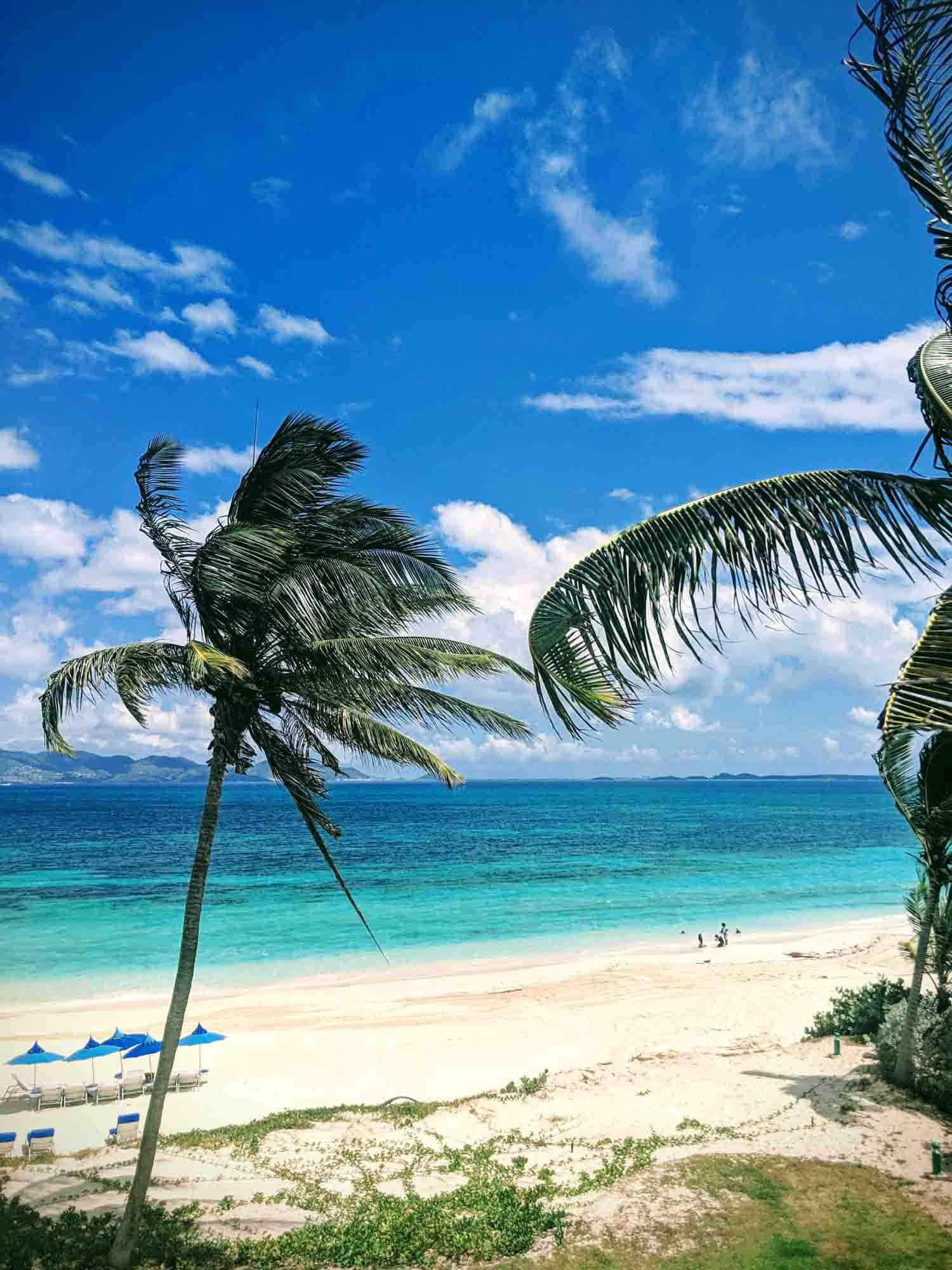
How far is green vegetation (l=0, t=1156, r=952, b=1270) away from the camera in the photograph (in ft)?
22.0

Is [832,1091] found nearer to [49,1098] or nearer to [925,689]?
[925,689]

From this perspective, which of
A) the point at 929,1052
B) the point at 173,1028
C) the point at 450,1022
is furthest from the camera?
the point at 450,1022

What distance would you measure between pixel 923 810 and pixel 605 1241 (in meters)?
4.57

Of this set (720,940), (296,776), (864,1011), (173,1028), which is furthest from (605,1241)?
(720,940)

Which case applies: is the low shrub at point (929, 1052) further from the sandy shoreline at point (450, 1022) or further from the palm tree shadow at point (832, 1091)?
the sandy shoreline at point (450, 1022)

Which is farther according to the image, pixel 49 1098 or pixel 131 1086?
pixel 131 1086

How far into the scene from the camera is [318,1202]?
900 centimetres

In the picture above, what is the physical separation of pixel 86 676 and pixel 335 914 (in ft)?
109

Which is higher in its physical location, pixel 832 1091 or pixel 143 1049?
pixel 832 1091

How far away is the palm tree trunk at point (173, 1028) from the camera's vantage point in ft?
22.9

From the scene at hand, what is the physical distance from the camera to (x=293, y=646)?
757 cm

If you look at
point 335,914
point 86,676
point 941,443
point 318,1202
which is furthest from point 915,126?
point 335,914

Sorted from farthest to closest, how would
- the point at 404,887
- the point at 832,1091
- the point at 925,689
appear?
1. the point at 404,887
2. the point at 832,1091
3. the point at 925,689

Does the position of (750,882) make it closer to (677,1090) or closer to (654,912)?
(654,912)
